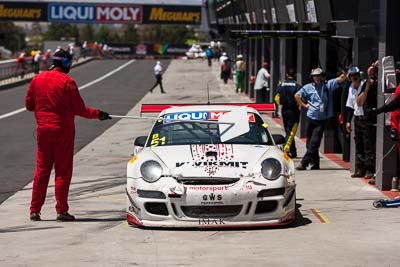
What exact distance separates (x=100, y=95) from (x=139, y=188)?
3290 cm

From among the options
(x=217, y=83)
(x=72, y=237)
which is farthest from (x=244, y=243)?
(x=217, y=83)

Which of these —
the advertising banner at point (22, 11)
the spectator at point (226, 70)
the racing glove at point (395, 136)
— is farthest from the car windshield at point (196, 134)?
the advertising banner at point (22, 11)

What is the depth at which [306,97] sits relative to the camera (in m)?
15.5

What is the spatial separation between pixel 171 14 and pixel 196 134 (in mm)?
87222

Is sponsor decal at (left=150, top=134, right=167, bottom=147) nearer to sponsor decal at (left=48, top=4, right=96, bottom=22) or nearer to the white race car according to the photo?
the white race car

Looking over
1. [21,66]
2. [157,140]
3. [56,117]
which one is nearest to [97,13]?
[21,66]

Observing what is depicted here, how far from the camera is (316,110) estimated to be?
1534cm

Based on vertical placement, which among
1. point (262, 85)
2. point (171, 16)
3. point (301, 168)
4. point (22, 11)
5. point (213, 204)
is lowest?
point (262, 85)

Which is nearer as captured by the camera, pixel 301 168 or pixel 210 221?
pixel 210 221

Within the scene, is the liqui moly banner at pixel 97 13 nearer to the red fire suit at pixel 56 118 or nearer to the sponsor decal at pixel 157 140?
the sponsor decal at pixel 157 140

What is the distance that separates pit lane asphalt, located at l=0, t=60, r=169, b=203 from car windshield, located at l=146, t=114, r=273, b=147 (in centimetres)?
269

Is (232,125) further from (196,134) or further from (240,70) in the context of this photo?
(240,70)

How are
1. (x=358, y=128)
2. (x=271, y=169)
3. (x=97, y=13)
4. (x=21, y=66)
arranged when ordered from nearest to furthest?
(x=271, y=169)
(x=358, y=128)
(x=21, y=66)
(x=97, y=13)

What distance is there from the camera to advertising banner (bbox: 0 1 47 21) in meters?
92.4
